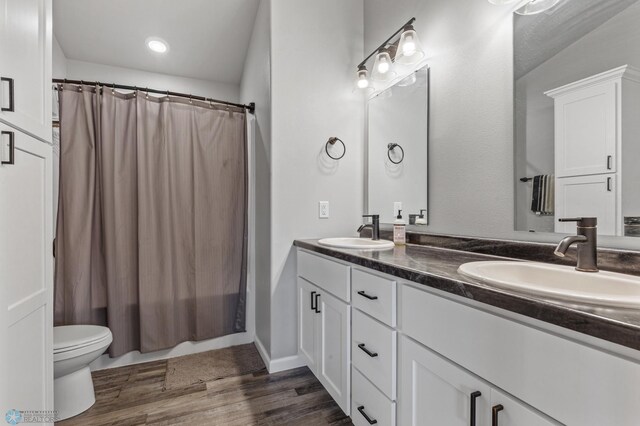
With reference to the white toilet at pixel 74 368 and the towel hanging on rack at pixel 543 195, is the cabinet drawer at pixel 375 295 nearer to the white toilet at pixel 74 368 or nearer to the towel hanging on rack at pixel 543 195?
the towel hanging on rack at pixel 543 195

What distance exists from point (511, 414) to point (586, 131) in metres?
0.91

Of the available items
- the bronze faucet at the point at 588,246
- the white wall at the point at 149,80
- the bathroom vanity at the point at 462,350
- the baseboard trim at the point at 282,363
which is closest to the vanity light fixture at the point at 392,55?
the bathroom vanity at the point at 462,350

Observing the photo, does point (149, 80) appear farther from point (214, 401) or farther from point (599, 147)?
point (599, 147)

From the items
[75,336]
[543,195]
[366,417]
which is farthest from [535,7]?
[75,336]

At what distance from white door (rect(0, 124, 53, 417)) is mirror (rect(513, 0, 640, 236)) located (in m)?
1.83

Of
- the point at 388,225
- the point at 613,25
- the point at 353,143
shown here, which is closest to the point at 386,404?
the point at 388,225

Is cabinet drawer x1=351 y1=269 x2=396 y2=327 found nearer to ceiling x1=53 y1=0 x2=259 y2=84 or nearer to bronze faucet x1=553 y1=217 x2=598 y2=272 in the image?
bronze faucet x1=553 y1=217 x2=598 y2=272

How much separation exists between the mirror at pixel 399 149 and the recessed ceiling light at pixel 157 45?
1.74 metres

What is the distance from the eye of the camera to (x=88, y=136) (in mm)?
2014

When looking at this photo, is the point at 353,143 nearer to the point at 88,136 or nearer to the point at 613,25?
the point at 613,25

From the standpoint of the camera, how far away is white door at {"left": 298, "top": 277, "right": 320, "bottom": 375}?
1.67m

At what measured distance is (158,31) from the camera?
235 cm

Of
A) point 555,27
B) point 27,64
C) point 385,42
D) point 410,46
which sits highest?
point 385,42

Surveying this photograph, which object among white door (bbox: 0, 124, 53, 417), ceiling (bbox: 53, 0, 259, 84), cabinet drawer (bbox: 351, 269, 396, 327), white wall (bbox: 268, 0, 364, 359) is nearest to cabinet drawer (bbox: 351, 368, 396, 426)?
cabinet drawer (bbox: 351, 269, 396, 327)
